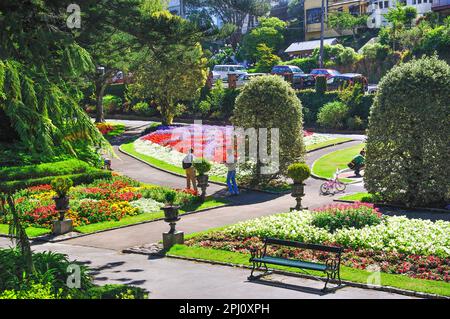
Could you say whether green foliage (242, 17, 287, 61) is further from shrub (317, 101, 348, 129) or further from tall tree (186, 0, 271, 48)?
shrub (317, 101, 348, 129)

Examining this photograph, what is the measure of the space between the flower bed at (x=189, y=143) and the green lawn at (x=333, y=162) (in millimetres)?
3681

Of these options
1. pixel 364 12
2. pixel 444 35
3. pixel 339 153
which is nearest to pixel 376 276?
pixel 339 153

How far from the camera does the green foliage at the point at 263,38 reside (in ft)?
277

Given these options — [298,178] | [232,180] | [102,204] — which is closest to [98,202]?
[102,204]

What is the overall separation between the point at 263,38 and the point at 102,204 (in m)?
63.6

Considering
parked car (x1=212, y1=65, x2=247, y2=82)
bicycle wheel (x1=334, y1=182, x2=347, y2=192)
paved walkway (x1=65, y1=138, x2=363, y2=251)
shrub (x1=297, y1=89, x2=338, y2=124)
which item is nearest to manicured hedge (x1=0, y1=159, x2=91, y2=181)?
paved walkway (x1=65, y1=138, x2=363, y2=251)

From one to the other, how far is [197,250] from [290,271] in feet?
11.2

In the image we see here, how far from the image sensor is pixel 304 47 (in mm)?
83312

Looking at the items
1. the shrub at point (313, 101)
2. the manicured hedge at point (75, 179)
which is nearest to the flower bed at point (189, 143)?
the manicured hedge at point (75, 179)

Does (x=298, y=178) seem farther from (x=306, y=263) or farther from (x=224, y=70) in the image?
(x=224, y=70)

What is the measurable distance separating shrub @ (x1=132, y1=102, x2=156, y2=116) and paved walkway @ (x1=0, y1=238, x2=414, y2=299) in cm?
4194

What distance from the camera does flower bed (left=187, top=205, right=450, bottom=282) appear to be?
16.1 metres

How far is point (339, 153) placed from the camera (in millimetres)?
38281

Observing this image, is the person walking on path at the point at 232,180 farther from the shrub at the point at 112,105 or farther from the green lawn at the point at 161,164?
the shrub at the point at 112,105
